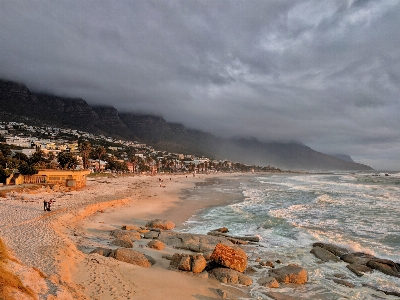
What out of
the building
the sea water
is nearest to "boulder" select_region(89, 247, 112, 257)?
the sea water

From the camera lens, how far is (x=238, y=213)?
28562 mm

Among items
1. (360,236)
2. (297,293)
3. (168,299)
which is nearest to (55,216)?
(168,299)

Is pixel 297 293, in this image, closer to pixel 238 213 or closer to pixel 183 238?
pixel 183 238

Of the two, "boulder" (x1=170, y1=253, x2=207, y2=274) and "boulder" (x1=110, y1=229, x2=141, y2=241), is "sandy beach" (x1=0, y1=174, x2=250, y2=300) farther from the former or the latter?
"boulder" (x1=110, y1=229, x2=141, y2=241)

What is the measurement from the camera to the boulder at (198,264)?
40.2 ft

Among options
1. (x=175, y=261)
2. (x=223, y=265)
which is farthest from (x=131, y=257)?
(x=223, y=265)

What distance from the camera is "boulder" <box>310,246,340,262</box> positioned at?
597 inches

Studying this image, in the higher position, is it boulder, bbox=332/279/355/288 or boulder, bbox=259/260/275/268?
boulder, bbox=259/260/275/268

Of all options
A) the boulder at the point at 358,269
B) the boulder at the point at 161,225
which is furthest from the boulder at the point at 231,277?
the boulder at the point at 161,225

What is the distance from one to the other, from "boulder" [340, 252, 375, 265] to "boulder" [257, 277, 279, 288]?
18.7 ft

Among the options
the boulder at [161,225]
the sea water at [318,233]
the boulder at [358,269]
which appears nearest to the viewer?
the sea water at [318,233]

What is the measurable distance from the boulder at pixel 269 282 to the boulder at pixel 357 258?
571cm

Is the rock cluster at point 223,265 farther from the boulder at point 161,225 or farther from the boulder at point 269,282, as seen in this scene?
the boulder at point 161,225

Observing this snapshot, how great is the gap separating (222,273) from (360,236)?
42.8 feet
